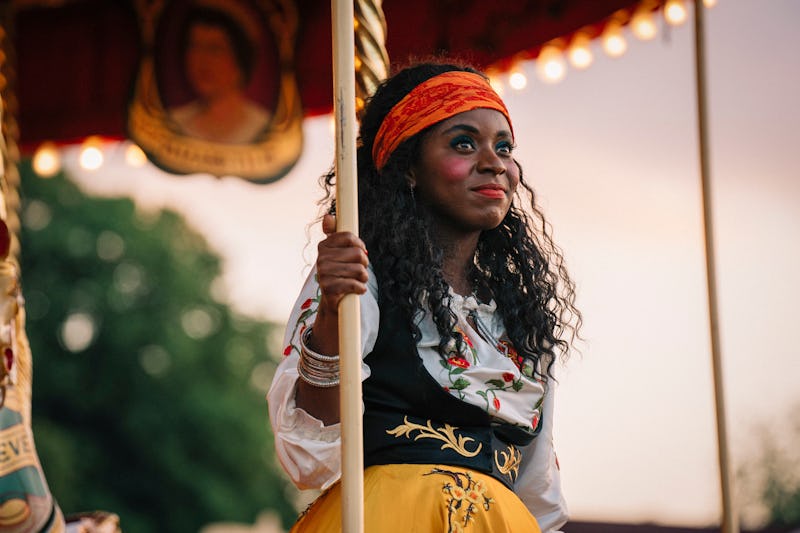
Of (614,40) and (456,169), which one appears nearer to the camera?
(456,169)

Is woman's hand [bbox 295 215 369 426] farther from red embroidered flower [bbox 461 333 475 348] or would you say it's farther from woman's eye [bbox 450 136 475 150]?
woman's eye [bbox 450 136 475 150]

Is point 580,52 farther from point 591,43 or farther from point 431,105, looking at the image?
point 431,105

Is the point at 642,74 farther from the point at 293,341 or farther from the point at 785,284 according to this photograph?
the point at 293,341

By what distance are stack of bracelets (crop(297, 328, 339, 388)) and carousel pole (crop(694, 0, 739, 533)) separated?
2.63ft

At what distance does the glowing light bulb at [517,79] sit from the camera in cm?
454

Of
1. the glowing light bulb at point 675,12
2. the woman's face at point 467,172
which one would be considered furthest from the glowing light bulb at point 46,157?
A: the woman's face at point 467,172

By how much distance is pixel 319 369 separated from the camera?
2031 mm

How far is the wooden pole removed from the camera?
1.74 m

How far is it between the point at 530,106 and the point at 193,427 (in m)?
7.07

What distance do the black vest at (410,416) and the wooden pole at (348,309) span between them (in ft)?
1.03

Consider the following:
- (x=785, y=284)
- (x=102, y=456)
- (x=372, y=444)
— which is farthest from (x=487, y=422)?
(x=102, y=456)

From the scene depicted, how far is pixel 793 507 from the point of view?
464 inches

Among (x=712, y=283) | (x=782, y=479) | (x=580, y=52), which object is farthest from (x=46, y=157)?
(x=782, y=479)

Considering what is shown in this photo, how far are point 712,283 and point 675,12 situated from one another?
2.55 metres
